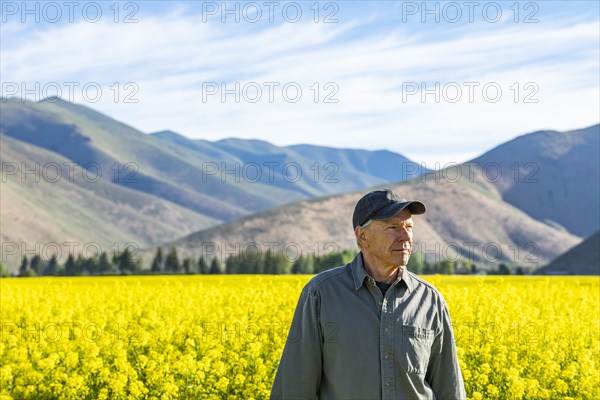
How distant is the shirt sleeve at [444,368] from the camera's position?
16.0 feet

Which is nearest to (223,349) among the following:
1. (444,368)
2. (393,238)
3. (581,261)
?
(444,368)

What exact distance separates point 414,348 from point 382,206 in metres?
0.81

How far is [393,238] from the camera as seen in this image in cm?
471

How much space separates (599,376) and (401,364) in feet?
21.8

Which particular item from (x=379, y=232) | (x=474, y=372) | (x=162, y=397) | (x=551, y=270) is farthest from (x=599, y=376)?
(x=551, y=270)

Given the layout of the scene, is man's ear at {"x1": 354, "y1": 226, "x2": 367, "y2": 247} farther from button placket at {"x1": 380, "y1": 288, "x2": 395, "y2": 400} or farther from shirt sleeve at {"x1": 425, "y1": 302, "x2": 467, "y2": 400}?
shirt sleeve at {"x1": 425, "y1": 302, "x2": 467, "y2": 400}

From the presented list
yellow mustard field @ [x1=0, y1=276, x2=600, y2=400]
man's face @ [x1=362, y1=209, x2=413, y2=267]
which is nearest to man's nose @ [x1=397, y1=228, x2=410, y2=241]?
man's face @ [x1=362, y1=209, x2=413, y2=267]

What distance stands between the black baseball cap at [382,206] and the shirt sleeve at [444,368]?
685mm

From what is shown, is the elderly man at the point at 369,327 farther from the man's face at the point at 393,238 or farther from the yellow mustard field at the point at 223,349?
the yellow mustard field at the point at 223,349

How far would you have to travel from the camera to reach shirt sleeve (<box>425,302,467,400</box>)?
192 inches

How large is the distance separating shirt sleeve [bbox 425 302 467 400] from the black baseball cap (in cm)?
69

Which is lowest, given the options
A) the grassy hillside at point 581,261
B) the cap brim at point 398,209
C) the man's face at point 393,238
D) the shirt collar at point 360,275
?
the grassy hillside at point 581,261

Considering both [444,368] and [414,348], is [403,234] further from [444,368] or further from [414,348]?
[444,368]

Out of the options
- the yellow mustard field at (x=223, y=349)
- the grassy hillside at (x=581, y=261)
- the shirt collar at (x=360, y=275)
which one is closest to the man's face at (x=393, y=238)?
the shirt collar at (x=360, y=275)
